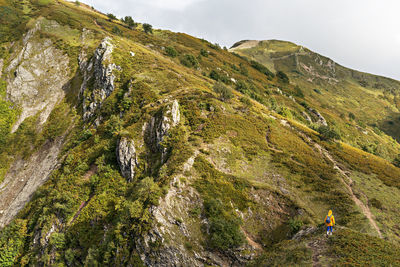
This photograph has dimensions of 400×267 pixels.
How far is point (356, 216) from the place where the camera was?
2988 cm

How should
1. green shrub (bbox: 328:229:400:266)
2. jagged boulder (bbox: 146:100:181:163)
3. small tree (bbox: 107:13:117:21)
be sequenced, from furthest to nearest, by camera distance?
small tree (bbox: 107:13:117:21)
jagged boulder (bbox: 146:100:181:163)
green shrub (bbox: 328:229:400:266)

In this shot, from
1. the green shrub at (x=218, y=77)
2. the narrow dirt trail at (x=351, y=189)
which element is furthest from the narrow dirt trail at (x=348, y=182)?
the green shrub at (x=218, y=77)

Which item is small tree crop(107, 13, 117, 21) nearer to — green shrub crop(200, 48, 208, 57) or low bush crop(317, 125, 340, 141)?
green shrub crop(200, 48, 208, 57)

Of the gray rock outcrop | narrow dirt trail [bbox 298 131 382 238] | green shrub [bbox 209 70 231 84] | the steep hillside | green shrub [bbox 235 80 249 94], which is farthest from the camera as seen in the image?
green shrub [bbox 209 70 231 84]

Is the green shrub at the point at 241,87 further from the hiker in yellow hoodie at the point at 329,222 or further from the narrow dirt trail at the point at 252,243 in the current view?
the hiker in yellow hoodie at the point at 329,222

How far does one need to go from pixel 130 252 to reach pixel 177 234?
22.5 ft

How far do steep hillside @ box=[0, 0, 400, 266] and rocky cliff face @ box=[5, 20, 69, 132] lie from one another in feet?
1.75

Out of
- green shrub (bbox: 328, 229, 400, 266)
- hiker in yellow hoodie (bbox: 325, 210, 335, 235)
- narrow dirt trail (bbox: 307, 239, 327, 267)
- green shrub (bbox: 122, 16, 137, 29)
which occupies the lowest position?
narrow dirt trail (bbox: 307, 239, 327, 267)

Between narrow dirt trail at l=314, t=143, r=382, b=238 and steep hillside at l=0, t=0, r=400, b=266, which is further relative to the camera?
narrow dirt trail at l=314, t=143, r=382, b=238

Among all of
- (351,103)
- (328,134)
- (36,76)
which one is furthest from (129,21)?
(351,103)

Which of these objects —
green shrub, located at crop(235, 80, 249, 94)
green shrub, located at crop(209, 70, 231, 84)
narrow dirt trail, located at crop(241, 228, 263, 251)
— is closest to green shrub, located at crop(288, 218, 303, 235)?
narrow dirt trail, located at crop(241, 228, 263, 251)

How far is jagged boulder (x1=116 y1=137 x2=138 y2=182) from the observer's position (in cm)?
3956

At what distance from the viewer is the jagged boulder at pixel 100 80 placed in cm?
6078

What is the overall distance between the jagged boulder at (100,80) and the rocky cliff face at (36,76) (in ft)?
45.8
